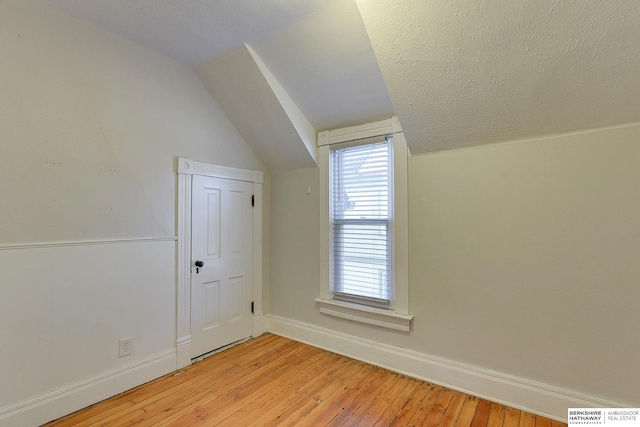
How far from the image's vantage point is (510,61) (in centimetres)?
178

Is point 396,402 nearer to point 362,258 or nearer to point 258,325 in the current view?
point 362,258

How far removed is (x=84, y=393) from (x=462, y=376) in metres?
2.75

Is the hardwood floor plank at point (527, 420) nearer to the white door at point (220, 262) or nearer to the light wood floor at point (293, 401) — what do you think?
the light wood floor at point (293, 401)

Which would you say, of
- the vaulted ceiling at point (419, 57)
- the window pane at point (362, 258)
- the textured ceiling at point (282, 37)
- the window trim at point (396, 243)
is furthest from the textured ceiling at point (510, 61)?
the window pane at point (362, 258)

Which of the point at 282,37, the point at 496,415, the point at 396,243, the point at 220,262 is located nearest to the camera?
the point at 496,415

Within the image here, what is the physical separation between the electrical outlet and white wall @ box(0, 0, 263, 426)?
0.04m

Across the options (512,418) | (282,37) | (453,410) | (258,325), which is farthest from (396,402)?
(282,37)

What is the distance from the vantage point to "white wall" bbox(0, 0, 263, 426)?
1881 millimetres

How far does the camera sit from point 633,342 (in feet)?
6.00

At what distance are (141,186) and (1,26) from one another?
1195mm

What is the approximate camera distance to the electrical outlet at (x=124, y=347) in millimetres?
2352

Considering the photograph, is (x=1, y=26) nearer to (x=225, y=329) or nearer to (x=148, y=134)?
(x=148, y=134)

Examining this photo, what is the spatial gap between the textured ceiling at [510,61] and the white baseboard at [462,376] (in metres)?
1.73

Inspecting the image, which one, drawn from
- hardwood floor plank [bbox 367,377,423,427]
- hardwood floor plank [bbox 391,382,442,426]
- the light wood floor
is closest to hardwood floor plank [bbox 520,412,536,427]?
the light wood floor
